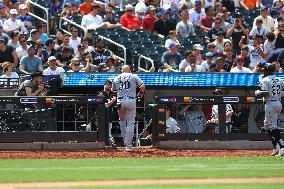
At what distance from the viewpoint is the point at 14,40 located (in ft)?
81.7

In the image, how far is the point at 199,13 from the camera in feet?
94.0

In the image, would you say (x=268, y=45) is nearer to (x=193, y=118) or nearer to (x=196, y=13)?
(x=196, y=13)

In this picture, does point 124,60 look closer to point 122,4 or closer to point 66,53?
point 66,53

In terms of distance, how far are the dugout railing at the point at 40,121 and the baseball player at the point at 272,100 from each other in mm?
3860

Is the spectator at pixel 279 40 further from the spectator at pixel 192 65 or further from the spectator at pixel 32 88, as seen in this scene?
the spectator at pixel 32 88

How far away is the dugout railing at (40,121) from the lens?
2178 centimetres

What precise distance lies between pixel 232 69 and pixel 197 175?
27.9ft

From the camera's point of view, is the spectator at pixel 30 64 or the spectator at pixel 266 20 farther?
the spectator at pixel 266 20

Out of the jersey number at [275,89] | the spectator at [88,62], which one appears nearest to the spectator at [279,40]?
the spectator at [88,62]

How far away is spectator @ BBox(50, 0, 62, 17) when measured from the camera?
27.5m

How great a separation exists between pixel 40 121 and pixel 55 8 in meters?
6.36

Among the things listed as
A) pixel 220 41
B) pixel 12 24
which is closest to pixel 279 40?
pixel 220 41

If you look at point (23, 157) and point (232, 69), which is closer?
point (23, 157)

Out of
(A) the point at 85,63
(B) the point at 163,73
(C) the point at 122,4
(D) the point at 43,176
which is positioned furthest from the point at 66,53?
(D) the point at 43,176
